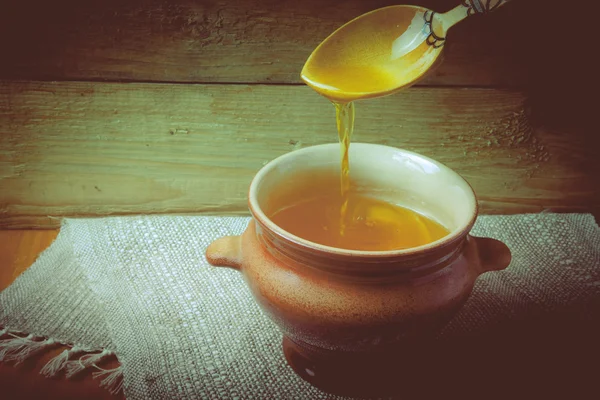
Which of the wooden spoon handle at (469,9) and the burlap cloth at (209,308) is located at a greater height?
the wooden spoon handle at (469,9)

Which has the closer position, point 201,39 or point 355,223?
point 355,223

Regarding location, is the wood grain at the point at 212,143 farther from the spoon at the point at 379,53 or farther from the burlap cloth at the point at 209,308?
the spoon at the point at 379,53

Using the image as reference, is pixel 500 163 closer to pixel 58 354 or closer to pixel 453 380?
pixel 453 380

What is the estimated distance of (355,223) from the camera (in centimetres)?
70

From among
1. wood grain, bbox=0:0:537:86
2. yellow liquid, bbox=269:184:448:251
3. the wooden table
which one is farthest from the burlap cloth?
wood grain, bbox=0:0:537:86

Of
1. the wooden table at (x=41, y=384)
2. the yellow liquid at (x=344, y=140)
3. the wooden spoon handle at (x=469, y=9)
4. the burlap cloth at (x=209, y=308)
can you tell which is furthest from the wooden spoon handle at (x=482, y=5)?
the wooden table at (x=41, y=384)

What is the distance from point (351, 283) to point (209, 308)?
300mm

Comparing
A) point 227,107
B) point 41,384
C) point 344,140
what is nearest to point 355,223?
point 344,140

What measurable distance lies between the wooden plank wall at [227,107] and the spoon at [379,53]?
0.16 metres

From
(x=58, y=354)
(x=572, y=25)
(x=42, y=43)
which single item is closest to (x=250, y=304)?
(x=58, y=354)

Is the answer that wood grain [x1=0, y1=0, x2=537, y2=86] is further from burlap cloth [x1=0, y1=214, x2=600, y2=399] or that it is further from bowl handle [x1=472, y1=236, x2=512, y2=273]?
bowl handle [x1=472, y1=236, x2=512, y2=273]

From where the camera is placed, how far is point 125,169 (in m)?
0.95

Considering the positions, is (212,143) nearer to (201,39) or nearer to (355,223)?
(201,39)

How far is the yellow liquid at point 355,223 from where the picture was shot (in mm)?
659
